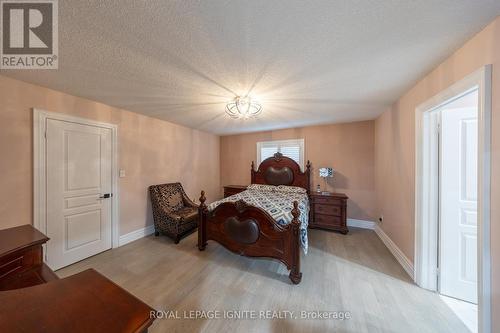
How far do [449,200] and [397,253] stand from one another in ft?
3.77

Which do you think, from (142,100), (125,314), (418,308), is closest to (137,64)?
(142,100)

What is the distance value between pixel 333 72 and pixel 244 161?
3.56 m

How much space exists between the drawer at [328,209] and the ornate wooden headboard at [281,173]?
0.51 metres

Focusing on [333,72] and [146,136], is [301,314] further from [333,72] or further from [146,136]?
[146,136]

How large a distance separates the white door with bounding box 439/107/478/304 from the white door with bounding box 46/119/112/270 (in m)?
4.55

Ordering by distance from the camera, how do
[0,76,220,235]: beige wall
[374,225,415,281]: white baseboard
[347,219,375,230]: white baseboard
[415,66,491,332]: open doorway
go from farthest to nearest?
1. [347,219,375,230]: white baseboard
2. [374,225,415,281]: white baseboard
3. [0,76,220,235]: beige wall
4. [415,66,491,332]: open doorway

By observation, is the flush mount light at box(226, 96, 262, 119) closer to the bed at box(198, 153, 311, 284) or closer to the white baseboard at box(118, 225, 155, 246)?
the bed at box(198, 153, 311, 284)

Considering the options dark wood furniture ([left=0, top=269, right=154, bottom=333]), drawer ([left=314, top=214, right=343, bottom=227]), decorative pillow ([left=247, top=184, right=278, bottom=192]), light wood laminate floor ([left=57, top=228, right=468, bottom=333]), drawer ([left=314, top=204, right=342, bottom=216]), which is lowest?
light wood laminate floor ([left=57, top=228, right=468, bottom=333])

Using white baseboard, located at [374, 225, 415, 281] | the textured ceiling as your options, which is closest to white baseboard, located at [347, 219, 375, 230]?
white baseboard, located at [374, 225, 415, 281]

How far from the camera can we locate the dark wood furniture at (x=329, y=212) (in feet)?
11.6

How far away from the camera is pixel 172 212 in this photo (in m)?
3.40

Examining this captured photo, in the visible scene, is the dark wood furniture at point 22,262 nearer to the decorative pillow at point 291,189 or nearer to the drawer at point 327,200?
the decorative pillow at point 291,189

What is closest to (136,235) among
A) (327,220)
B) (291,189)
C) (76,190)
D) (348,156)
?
(76,190)

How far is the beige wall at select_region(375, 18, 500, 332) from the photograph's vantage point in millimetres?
1177
